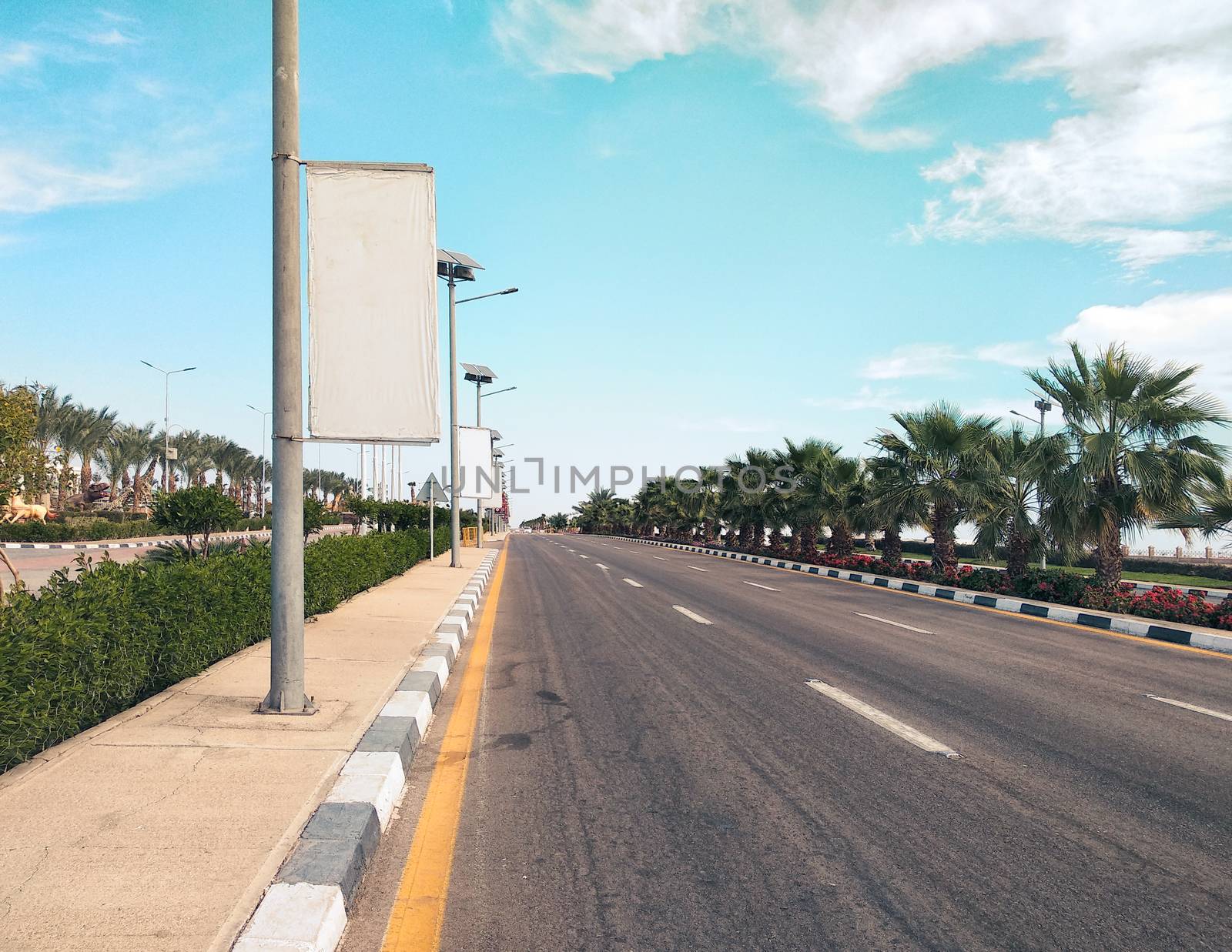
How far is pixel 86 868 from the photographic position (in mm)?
3064

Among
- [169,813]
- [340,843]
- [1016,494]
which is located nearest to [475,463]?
[1016,494]

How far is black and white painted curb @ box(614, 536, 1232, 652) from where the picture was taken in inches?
438

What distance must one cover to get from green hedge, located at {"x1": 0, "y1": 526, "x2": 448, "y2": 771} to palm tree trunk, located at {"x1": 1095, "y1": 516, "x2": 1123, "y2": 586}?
14.5 m

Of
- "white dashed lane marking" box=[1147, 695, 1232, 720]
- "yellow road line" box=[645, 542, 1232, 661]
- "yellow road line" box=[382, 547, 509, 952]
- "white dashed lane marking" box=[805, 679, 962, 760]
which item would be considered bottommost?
"yellow road line" box=[645, 542, 1232, 661]

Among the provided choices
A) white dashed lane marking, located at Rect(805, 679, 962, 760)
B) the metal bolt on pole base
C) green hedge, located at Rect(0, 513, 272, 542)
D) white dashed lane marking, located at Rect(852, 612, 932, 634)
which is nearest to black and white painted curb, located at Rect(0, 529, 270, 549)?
green hedge, located at Rect(0, 513, 272, 542)

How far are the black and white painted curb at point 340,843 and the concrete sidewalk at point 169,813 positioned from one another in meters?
0.08

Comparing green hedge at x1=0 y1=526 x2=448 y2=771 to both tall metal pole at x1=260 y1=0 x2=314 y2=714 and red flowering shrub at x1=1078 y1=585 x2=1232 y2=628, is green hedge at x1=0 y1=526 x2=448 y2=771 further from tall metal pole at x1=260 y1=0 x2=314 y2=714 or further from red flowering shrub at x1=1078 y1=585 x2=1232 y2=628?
red flowering shrub at x1=1078 y1=585 x2=1232 y2=628

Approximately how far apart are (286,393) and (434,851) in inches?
125

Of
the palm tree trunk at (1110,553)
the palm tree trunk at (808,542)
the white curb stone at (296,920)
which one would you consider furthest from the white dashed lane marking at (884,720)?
the palm tree trunk at (808,542)

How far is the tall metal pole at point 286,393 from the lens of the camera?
536 centimetres

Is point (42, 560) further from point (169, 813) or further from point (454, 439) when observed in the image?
point (169, 813)

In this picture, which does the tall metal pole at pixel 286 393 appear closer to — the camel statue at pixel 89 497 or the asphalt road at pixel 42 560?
the asphalt road at pixel 42 560

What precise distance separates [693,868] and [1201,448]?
1479cm

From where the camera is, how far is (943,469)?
21.2 m
